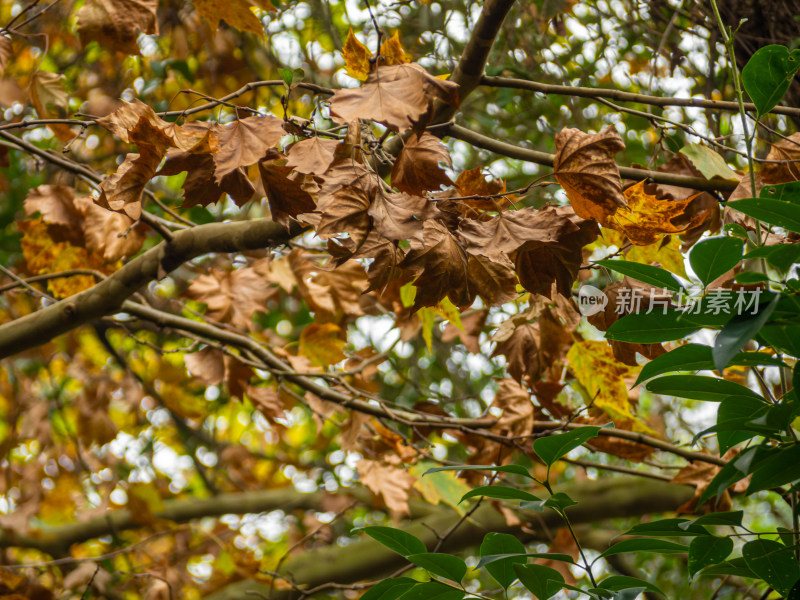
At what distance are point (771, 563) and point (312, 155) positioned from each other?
73 centimetres

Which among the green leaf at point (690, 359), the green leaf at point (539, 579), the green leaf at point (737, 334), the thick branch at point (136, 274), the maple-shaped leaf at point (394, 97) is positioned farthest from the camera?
the thick branch at point (136, 274)

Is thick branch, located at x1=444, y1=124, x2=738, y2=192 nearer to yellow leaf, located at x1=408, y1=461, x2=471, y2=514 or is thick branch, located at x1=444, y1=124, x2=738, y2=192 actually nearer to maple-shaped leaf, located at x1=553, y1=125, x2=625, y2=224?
maple-shaped leaf, located at x1=553, y1=125, x2=625, y2=224

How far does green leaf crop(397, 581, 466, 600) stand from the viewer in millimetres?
691

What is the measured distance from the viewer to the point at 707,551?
685 mm

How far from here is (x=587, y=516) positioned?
245 cm

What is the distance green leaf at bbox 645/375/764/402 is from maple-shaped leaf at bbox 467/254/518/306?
26 cm

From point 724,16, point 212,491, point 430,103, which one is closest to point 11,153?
point 212,491

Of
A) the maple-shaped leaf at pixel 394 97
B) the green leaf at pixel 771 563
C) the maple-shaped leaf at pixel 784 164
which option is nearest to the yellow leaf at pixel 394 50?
the maple-shaped leaf at pixel 394 97

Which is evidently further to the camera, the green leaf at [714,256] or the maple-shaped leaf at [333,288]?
the maple-shaped leaf at [333,288]

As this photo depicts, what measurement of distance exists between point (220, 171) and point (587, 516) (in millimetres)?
2052

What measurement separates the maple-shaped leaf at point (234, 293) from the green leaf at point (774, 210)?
1.34 m

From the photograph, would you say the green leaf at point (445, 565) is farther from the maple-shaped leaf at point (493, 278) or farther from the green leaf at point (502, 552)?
the maple-shaped leaf at point (493, 278)

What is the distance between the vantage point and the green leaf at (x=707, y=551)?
68cm

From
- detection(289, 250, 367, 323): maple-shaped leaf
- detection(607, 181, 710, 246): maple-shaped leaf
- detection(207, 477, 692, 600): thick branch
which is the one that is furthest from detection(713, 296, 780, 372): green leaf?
detection(207, 477, 692, 600): thick branch
